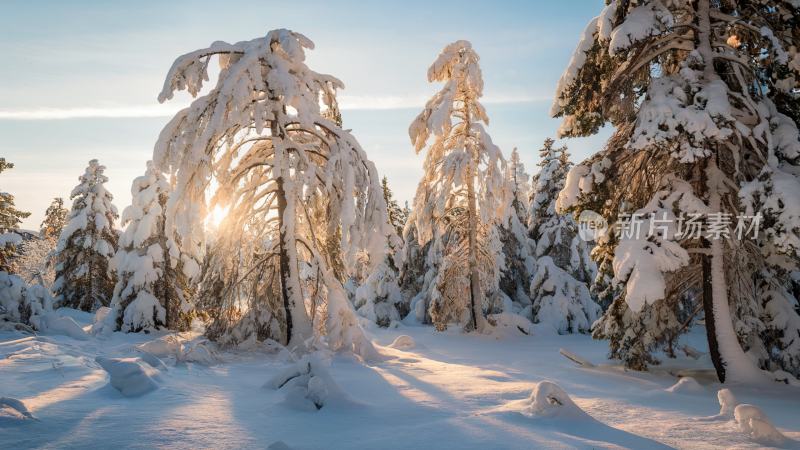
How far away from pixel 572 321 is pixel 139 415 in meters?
20.9

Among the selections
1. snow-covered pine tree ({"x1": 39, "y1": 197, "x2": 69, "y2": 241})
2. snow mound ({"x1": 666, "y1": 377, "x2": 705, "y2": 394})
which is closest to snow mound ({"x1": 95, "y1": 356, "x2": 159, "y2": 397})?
snow mound ({"x1": 666, "y1": 377, "x2": 705, "y2": 394})

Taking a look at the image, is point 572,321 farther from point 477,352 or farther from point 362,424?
point 362,424

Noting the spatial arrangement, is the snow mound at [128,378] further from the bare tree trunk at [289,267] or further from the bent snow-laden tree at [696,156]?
the bent snow-laden tree at [696,156]

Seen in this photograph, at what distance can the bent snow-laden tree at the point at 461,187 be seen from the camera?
18094 millimetres

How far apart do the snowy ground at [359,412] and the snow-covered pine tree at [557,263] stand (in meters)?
14.0

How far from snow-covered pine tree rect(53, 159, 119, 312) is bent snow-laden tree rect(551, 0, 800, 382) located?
25.1 metres

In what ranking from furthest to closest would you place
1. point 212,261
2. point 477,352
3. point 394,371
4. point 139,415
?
point 477,352, point 212,261, point 394,371, point 139,415

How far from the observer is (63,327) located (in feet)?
44.8

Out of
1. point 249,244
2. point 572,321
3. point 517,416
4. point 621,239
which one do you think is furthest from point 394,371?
point 572,321

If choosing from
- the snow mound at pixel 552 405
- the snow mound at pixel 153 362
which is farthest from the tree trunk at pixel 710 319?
the snow mound at pixel 153 362

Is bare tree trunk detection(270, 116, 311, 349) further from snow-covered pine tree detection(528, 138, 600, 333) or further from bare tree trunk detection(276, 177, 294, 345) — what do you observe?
snow-covered pine tree detection(528, 138, 600, 333)

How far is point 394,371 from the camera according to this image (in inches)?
338

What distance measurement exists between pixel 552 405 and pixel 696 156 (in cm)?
571

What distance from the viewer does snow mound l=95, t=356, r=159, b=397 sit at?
17.5 feet
